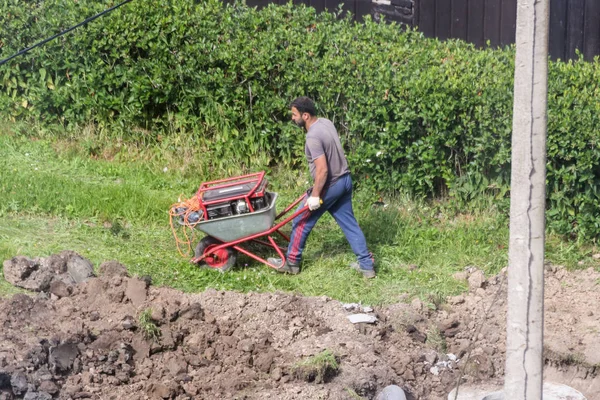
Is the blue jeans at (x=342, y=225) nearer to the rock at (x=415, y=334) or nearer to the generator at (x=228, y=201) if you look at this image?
the generator at (x=228, y=201)

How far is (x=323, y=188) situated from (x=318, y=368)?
2.10 metres

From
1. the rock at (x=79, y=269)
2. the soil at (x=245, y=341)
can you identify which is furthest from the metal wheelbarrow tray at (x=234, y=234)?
the rock at (x=79, y=269)

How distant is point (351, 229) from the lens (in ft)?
27.5

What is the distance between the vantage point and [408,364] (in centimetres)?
688

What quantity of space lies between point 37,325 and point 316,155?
2.72 m

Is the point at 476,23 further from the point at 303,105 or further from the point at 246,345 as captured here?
the point at 246,345

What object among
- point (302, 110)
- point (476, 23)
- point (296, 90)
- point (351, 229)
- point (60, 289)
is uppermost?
Answer: point (476, 23)

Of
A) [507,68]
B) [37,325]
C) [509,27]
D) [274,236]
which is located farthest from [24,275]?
[509,27]

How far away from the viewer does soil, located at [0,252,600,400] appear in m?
6.42

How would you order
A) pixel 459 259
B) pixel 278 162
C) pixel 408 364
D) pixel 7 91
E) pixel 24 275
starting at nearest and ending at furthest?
pixel 408 364 → pixel 24 275 → pixel 459 259 → pixel 278 162 → pixel 7 91

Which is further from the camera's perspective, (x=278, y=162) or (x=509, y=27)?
(x=509, y=27)

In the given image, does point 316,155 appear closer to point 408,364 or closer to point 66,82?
point 408,364

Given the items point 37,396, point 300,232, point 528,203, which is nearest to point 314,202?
point 300,232

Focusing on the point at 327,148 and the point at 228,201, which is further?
the point at 228,201
